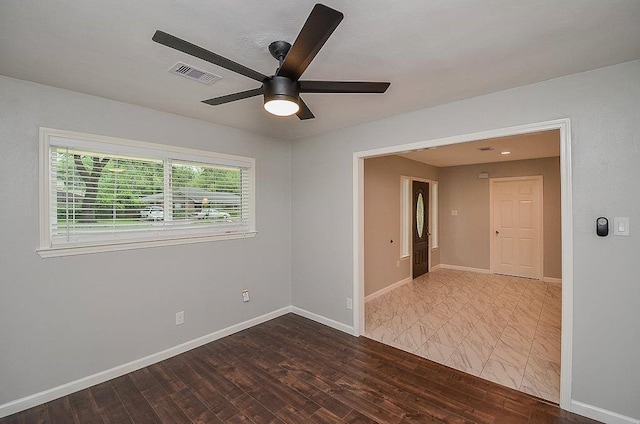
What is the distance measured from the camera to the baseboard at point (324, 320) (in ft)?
11.5

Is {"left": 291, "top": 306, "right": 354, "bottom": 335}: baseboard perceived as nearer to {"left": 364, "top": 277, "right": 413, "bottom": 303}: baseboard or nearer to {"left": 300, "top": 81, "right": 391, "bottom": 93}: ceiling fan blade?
{"left": 364, "top": 277, "right": 413, "bottom": 303}: baseboard

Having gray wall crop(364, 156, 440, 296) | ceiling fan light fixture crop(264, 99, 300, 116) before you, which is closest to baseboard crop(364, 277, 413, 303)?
gray wall crop(364, 156, 440, 296)

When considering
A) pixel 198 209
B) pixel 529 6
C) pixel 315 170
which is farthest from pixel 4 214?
pixel 529 6

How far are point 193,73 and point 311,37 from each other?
1.29 meters

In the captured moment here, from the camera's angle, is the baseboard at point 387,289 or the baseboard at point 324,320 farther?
the baseboard at point 387,289

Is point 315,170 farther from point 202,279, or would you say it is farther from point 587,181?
point 587,181

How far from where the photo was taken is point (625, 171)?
6.47ft

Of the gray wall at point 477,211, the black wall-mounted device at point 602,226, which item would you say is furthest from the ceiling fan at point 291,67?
the gray wall at point 477,211

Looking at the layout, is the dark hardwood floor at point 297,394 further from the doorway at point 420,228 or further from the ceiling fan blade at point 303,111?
the doorway at point 420,228

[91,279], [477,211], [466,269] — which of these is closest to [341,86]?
[91,279]

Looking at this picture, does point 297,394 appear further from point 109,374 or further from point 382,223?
point 382,223

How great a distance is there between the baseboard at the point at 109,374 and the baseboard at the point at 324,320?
0.68m

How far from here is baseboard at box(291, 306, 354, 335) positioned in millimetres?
3500

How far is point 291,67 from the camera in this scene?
1488mm
